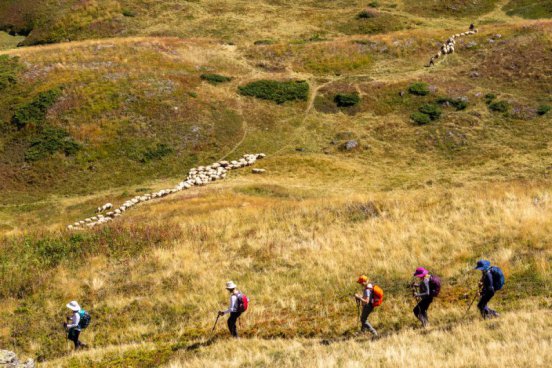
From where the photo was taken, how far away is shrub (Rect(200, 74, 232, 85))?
57.7 metres

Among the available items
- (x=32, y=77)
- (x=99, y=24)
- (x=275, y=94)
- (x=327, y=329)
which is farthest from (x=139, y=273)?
(x=99, y=24)

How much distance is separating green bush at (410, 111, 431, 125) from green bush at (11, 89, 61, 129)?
1448 inches

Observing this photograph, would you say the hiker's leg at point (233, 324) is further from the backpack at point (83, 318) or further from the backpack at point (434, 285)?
the backpack at point (434, 285)

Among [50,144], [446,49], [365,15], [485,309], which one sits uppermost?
[365,15]

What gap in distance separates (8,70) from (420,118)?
149 ft

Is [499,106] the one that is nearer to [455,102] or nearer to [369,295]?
[455,102]

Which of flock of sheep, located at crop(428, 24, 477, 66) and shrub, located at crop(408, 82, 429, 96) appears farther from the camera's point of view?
flock of sheep, located at crop(428, 24, 477, 66)

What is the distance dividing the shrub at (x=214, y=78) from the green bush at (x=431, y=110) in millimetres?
22476

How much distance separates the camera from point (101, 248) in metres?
25.4

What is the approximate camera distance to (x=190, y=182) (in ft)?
139

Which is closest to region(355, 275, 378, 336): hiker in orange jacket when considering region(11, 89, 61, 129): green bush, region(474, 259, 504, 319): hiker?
region(474, 259, 504, 319): hiker

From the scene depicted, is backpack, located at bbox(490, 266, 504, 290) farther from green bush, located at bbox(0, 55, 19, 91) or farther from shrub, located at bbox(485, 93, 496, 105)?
green bush, located at bbox(0, 55, 19, 91)

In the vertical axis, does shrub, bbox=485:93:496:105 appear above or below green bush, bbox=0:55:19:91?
below

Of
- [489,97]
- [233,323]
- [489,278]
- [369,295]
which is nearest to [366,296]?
[369,295]
